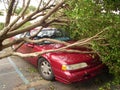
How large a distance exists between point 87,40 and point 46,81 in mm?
2415

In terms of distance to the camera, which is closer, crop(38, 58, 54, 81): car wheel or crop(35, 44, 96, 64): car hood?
crop(35, 44, 96, 64): car hood

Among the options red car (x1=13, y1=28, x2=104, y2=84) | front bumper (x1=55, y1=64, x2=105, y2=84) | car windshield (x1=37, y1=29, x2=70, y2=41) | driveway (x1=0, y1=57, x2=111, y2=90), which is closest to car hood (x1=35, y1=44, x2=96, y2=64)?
red car (x1=13, y1=28, x2=104, y2=84)

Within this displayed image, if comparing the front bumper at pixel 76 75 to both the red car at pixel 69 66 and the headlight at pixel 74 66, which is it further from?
the headlight at pixel 74 66

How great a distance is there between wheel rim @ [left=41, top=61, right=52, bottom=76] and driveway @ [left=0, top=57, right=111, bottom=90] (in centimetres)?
27

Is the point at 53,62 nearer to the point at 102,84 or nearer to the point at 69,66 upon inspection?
the point at 69,66

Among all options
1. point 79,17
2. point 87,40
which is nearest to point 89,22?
point 79,17

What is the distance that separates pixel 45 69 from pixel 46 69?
0.05 metres

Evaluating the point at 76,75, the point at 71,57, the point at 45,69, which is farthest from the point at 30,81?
the point at 76,75

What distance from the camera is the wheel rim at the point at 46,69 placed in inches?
248

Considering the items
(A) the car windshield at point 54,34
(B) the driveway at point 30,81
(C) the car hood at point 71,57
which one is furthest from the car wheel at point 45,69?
(A) the car windshield at point 54,34

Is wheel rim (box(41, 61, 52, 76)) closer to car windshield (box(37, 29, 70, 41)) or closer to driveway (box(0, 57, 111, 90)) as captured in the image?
driveway (box(0, 57, 111, 90))

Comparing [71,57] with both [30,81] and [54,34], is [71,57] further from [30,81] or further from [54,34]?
[54,34]

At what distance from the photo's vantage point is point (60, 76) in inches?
227

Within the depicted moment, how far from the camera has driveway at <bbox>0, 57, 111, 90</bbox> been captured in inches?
239
